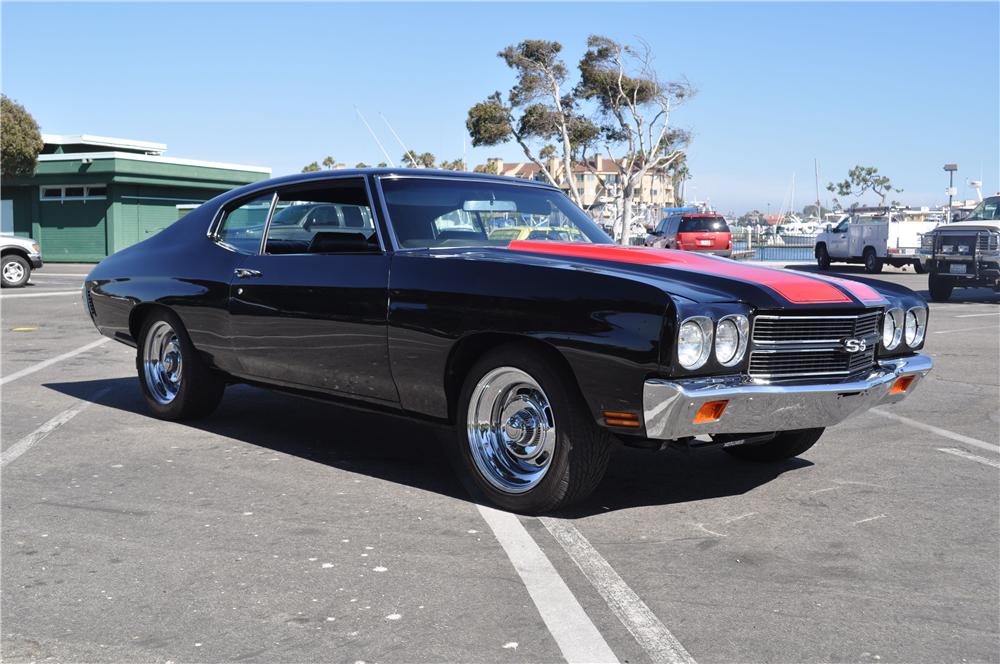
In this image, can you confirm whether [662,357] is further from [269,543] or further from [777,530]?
[269,543]

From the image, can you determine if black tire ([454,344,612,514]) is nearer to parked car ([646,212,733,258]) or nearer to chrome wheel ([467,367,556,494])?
chrome wheel ([467,367,556,494])

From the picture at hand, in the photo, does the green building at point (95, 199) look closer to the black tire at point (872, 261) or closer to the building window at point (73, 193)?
the building window at point (73, 193)

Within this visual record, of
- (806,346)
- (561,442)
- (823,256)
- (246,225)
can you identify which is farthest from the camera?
(823,256)

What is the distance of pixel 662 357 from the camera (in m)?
4.04

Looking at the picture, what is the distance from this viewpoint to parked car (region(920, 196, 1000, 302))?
1969 centimetres

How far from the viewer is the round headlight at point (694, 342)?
408 cm

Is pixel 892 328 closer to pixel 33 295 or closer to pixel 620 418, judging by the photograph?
pixel 620 418

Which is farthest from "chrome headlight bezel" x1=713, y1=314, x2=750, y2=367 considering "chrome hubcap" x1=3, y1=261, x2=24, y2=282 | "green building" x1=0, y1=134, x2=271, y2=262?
"green building" x1=0, y1=134, x2=271, y2=262

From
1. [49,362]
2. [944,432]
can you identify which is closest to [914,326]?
[944,432]

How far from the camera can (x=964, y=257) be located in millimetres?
19844

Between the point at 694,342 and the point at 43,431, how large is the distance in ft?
14.3

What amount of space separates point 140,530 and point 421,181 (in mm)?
2325

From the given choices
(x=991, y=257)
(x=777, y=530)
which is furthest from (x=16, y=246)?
(x=777, y=530)

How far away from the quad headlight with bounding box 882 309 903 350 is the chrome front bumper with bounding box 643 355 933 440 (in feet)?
0.77
